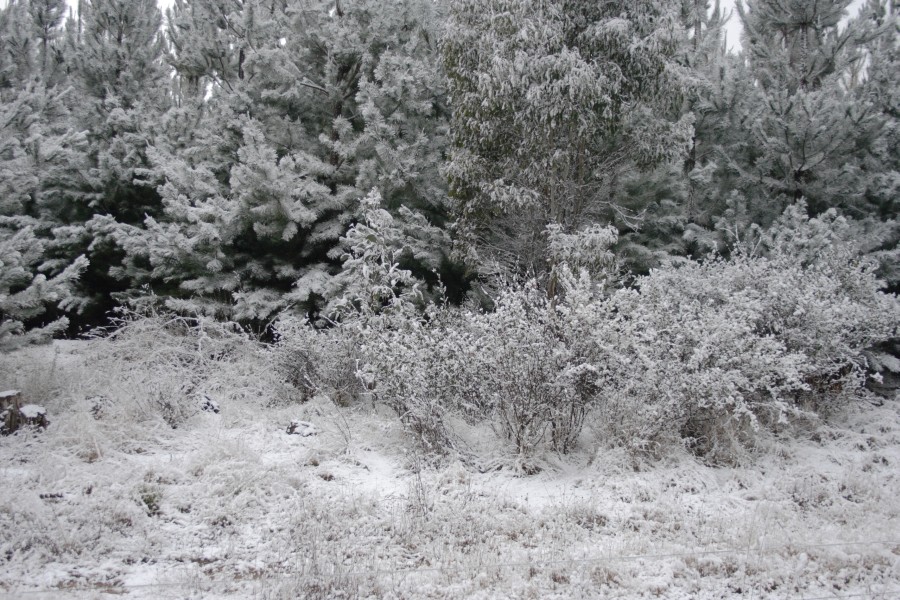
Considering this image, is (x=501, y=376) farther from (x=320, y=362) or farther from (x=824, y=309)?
(x=824, y=309)

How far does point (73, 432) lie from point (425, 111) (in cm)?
812

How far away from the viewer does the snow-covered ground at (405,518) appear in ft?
11.9

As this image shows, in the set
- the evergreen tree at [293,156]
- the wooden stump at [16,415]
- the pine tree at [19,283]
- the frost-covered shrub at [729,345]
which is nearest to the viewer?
the frost-covered shrub at [729,345]

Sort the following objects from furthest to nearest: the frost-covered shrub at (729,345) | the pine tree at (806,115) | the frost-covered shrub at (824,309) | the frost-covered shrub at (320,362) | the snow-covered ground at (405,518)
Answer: the pine tree at (806,115)
the frost-covered shrub at (320,362)
the frost-covered shrub at (824,309)
the frost-covered shrub at (729,345)
the snow-covered ground at (405,518)

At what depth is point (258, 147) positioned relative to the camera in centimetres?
1024

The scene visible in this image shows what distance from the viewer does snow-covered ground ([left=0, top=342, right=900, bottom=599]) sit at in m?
3.62

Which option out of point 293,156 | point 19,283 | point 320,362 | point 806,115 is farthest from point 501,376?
point 806,115

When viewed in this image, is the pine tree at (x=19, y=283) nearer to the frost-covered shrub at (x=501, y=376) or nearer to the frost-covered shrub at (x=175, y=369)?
the frost-covered shrub at (x=175, y=369)

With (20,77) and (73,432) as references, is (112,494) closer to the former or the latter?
(73,432)

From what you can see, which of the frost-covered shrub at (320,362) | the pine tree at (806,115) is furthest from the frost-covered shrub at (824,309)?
the frost-covered shrub at (320,362)

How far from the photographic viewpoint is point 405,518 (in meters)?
4.42

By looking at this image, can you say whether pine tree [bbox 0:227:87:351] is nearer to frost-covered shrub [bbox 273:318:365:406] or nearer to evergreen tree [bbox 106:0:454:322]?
frost-covered shrub [bbox 273:318:365:406]

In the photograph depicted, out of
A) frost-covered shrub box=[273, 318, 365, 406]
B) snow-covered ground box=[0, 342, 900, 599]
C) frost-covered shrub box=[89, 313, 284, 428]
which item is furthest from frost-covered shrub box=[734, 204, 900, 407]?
frost-covered shrub box=[89, 313, 284, 428]

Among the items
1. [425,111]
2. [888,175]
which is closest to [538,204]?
[425,111]
